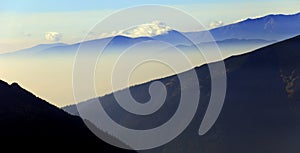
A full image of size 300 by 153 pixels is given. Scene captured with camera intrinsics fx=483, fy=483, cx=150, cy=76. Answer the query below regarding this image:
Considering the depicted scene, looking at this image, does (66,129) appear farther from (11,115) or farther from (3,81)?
(3,81)

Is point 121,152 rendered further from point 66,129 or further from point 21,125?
point 21,125

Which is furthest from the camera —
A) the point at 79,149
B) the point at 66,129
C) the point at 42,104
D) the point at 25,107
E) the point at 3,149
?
the point at 42,104

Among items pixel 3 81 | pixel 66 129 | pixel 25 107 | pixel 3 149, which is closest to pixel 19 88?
pixel 3 81

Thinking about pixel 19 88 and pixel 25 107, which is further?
pixel 19 88

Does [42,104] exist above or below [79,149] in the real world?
above

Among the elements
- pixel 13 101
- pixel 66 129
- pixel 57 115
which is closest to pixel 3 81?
pixel 13 101

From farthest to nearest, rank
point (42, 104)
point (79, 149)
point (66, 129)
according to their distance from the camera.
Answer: point (42, 104) < point (66, 129) < point (79, 149)
